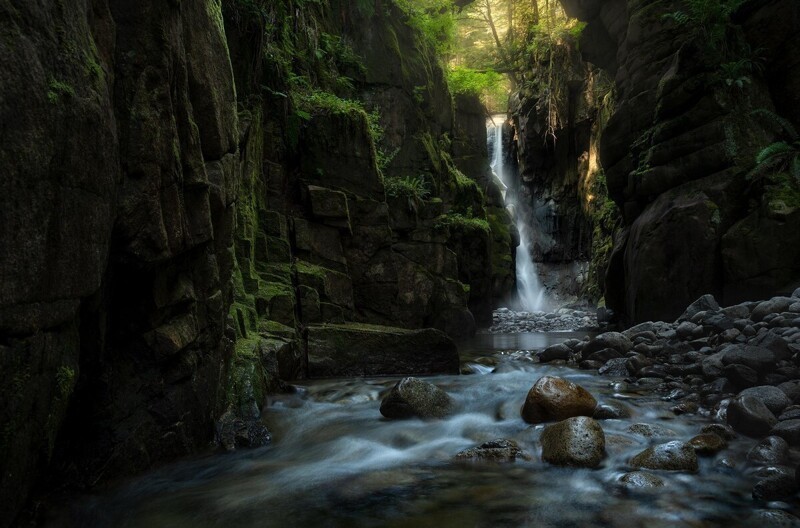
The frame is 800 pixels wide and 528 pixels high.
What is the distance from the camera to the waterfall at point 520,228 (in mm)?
27969

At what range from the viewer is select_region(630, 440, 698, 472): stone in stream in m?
3.63

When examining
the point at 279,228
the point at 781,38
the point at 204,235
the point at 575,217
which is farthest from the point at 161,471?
the point at 575,217

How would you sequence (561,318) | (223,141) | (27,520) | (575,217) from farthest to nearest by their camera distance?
1. (575,217)
2. (561,318)
3. (223,141)
4. (27,520)

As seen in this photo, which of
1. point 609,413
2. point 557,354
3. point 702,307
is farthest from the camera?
point 557,354

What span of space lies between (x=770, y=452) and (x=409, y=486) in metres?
2.65

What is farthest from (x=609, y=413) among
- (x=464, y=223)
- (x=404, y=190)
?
(x=464, y=223)

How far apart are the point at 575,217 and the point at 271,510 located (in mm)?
27339

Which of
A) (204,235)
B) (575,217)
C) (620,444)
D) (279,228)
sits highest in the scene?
(575,217)

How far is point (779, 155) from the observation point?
9.78 metres

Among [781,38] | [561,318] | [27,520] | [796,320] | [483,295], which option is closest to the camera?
[27,520]

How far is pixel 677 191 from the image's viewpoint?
11.5m

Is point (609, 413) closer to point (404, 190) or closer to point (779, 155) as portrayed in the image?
point (779, 155)

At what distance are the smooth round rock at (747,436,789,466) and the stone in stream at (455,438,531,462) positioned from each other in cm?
161

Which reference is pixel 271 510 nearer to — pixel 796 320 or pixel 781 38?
pixel 796 320
